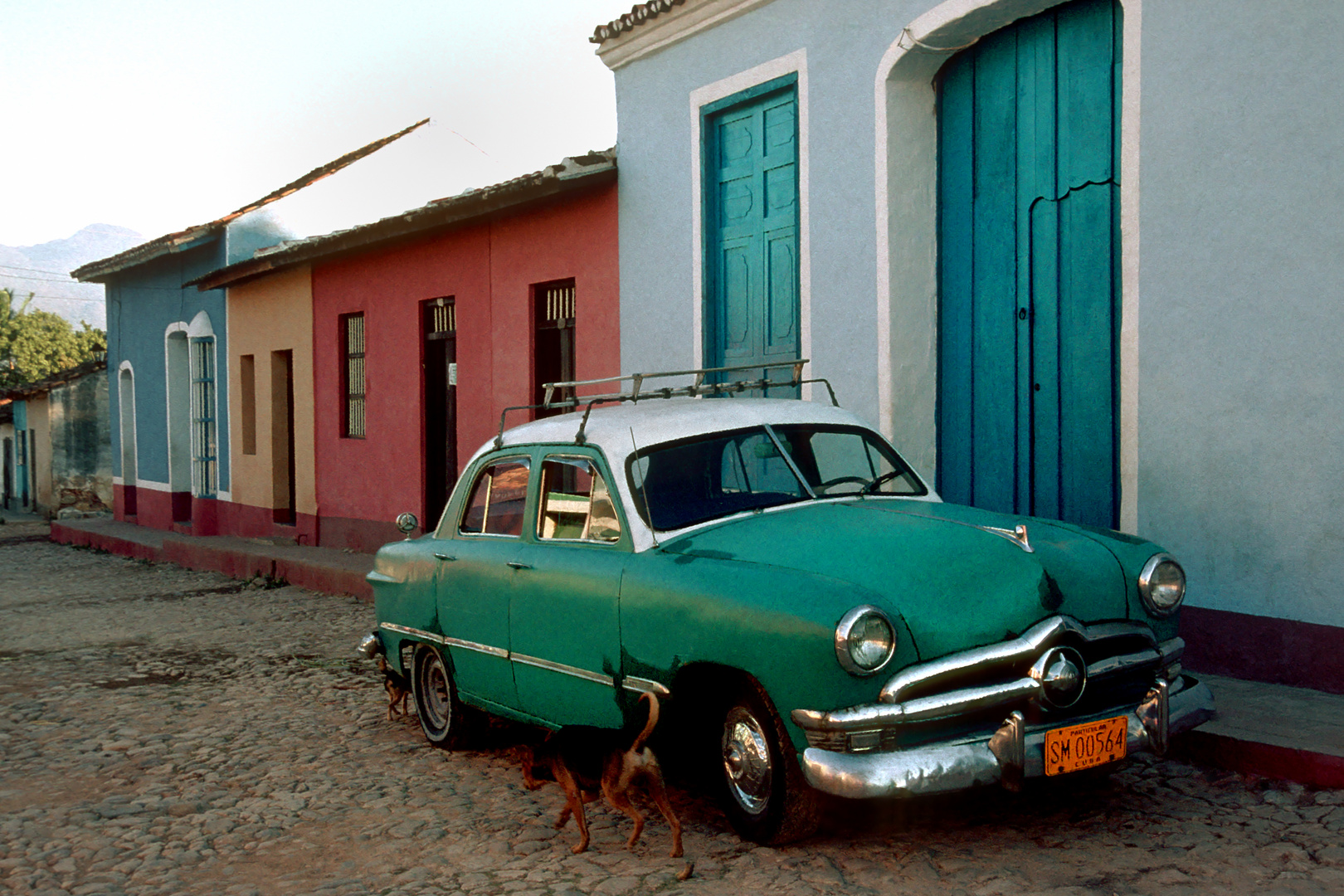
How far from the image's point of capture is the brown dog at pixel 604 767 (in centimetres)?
402

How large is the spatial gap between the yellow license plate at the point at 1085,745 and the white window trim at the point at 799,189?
534 centimetres

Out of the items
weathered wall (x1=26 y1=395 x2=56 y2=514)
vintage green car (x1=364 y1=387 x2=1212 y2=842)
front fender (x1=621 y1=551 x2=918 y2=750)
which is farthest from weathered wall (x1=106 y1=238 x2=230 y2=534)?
front fender (x1=621 y1=551 x2=918 y2=750)

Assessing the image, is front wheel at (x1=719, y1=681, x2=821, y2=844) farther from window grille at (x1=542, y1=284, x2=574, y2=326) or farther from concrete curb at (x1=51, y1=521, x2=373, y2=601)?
window grille at (x1=542, y1=284, x2=574, y2=326)

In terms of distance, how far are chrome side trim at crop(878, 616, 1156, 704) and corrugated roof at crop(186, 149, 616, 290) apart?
7.67 meters

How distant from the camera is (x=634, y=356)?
1074 cm

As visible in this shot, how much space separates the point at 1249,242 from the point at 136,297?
2026 cm

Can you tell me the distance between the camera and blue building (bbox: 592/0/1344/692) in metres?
5.87

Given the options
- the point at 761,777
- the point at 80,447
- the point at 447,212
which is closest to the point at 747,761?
the point at 761,777

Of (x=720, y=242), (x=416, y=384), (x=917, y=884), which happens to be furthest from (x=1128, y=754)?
(x=416, y=384)

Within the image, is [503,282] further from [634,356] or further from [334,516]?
[334,516]

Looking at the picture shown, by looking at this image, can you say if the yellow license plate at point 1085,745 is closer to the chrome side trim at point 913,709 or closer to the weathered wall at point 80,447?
the chrome side trim at point 913,709

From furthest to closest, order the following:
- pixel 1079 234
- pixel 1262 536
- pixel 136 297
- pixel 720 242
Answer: pixel 136 297 < pixel 720 242 < pixel 1079 234 < pixel 1262 536

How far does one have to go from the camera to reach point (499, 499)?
219 inches

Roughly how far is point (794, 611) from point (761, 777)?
0.66 meters
